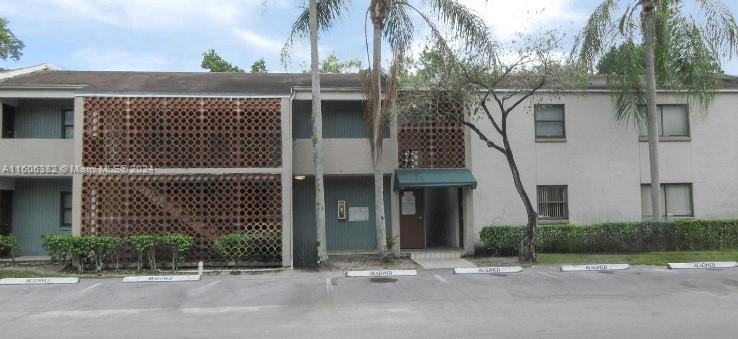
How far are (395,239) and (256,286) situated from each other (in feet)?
19.1

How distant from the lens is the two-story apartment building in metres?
15.8

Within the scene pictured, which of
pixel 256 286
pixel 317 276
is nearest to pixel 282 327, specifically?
pixel 256 286

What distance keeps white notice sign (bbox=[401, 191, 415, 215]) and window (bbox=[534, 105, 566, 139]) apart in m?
4.49

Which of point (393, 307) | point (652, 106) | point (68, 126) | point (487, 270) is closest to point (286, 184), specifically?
point (487, 270)

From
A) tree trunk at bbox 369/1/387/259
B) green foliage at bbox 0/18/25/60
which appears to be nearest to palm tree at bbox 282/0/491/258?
tree trunk at bbox 369/1/387/259

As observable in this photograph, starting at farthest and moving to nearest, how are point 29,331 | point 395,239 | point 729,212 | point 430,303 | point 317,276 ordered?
point 729,212 < point 395,239 < point 317,276 < point 430,303 < point 29,331

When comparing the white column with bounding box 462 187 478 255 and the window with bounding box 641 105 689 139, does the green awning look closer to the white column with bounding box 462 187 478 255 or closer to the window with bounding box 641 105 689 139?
the white column with bounding box 462 187 478 255

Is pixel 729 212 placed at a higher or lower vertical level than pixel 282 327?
higher

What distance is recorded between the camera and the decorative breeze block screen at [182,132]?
51.8 feet

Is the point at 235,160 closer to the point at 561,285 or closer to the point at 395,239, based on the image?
the point at 395,239

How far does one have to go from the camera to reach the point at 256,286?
12.6 m

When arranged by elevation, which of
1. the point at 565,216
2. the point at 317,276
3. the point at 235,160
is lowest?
the point at 317,276

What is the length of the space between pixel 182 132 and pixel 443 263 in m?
8.16

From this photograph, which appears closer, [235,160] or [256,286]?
[256,286]
